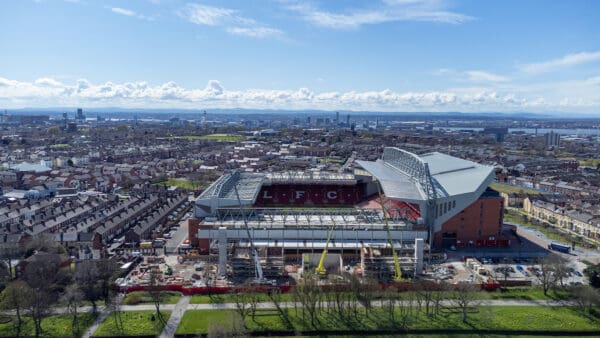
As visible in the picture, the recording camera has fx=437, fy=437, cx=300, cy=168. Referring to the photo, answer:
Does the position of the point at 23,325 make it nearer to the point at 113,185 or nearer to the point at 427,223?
the point at 427,223

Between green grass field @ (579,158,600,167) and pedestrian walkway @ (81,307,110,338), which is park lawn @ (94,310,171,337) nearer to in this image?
pedestrian walkway @ (81,307,110,338)

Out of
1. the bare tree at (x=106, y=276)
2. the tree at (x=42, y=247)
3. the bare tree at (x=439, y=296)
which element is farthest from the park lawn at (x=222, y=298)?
the tree at (x=42, y=247)

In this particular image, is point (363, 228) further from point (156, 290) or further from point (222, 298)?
point (156, 290)

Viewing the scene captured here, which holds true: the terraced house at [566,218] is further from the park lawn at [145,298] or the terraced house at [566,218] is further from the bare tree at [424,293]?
the park lawn at [145,298]

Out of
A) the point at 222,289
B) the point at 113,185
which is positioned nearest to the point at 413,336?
the point at 222,289

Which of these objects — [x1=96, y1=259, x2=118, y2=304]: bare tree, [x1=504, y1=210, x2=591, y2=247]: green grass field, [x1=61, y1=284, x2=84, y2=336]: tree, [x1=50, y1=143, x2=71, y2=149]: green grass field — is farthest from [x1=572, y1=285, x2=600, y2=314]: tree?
[x1=50, y1=143, x2=71, y2=149]: green grass field

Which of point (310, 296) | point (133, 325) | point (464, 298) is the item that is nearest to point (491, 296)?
point (464, 298)
